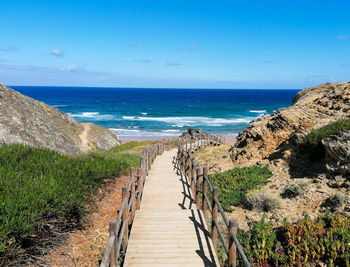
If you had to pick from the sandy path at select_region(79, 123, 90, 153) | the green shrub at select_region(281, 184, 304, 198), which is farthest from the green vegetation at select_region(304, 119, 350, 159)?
the sandy path at select_region(79, 123, 90, 153)

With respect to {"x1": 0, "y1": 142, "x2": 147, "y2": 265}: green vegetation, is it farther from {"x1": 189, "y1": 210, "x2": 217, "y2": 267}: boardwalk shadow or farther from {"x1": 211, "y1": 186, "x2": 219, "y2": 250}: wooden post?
{"x1": 211, "y1": 186, "x2": 219, "y2": 250}: wooden post

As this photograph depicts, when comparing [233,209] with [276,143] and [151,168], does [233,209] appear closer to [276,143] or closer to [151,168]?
[276,143]

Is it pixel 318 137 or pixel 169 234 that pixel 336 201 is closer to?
pixel 318 137

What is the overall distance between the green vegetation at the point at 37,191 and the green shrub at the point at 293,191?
6.56 metres

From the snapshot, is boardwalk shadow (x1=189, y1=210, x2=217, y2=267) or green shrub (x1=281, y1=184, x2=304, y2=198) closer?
boardwalk shadow (x1=189, y1=210, x2=217, y2=267)

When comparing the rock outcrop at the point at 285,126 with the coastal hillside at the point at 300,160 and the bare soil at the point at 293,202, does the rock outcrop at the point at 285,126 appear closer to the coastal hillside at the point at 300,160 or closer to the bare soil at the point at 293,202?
the coastal hillside at the point at 300,160

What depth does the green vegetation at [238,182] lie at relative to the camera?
9.85 meters

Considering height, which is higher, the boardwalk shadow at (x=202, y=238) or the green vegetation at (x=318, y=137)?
the green vegetation at (x=318, y=137)

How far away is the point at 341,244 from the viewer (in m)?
5.79

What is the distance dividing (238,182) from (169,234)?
5.23m

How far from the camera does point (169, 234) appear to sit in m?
6.89

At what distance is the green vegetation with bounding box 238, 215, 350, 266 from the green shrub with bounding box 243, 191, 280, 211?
1318 millimetres

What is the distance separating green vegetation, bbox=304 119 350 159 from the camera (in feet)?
33.7

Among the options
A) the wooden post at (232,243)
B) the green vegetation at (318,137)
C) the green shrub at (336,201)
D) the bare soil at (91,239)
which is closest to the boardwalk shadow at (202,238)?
the wooden post at (232,243)
